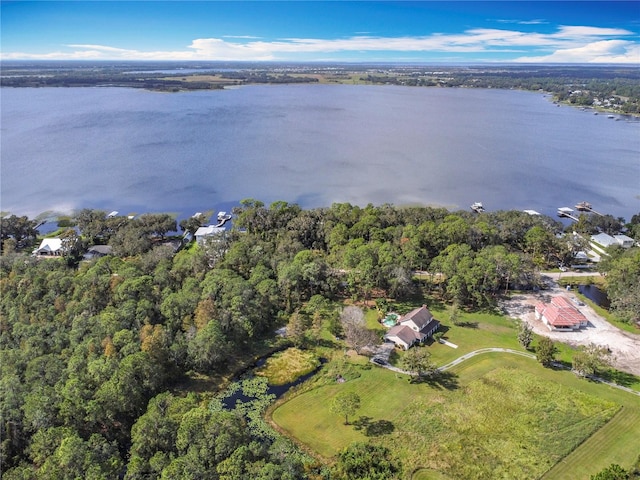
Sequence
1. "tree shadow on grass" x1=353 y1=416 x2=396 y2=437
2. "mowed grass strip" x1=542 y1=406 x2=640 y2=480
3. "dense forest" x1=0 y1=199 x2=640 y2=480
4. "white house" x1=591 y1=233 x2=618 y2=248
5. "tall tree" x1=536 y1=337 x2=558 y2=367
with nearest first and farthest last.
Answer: "dense forest" x1=0 y1=199 x2=640 y2=480 → "mowed grass strip" x1=542 y1=406 x2=640 y2=480 → "tree shadow on grass" x1=353 y1=416 x2=396 y2=437 → "tall tree" x1=536 y1=337 x2=558 y2=367 → "white house" x1=591 y1=233 x2=618 y2=248

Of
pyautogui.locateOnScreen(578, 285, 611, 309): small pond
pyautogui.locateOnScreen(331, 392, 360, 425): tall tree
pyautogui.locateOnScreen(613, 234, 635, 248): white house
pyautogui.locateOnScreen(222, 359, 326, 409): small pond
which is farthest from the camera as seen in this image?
pyautogui.locateOnScreen(613, 234, 635, 248): white house

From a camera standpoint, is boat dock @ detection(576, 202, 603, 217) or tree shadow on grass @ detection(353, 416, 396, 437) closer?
tree shadow on grass @ detection(353, 416, 396, 437)

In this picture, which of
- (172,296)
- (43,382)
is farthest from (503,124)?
(43,382)

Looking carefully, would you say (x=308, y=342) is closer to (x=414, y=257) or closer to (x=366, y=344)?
(x=366, y=344)

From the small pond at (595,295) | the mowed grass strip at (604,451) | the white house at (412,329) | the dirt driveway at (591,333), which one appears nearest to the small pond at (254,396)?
the white house at (412,329)

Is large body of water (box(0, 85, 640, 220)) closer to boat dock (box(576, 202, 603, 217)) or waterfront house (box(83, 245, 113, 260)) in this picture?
boat dock (box(576, 202, 603, 217))

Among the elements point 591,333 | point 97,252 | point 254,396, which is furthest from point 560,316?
point 97,252

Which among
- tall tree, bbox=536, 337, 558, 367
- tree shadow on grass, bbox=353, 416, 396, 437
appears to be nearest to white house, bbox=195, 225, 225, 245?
tree shadow on grass, bbox=353, 416, 396, 437

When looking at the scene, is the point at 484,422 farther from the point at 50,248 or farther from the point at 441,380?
the point at 50,248
